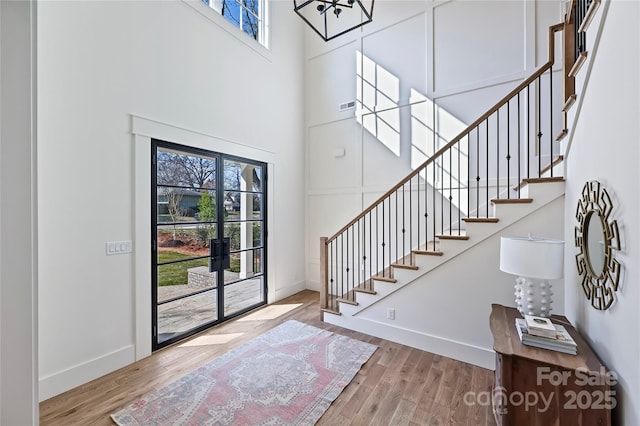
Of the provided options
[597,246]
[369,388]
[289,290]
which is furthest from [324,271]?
[597,246]

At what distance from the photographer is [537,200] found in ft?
7.84

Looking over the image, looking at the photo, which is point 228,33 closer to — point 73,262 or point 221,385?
point 73,262

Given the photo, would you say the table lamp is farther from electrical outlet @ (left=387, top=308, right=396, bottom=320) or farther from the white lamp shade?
electrical outlet @ (left=387, top=308, right=396, bottom=320)

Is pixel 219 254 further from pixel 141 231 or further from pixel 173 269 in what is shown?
pixel 141 231

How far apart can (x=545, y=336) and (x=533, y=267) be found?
0.43m

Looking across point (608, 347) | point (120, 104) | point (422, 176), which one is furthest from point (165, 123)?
point (608, 347)

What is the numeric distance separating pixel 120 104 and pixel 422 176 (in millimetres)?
3907

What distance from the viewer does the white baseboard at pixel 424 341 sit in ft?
8.71

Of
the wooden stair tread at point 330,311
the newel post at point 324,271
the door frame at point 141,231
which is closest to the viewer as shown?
the door frame at point 141,231

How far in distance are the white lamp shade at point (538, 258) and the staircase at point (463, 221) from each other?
74 centimetres

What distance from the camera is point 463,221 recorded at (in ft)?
9.98

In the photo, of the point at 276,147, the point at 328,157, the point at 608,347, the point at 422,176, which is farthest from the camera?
the point at 328,157

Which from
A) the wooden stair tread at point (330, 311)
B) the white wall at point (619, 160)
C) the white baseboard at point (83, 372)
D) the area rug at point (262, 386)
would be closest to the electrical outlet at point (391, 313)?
the area rug at point (262, 386)

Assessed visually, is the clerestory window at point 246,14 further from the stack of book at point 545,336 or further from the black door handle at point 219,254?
the stack of book at point 545,336
